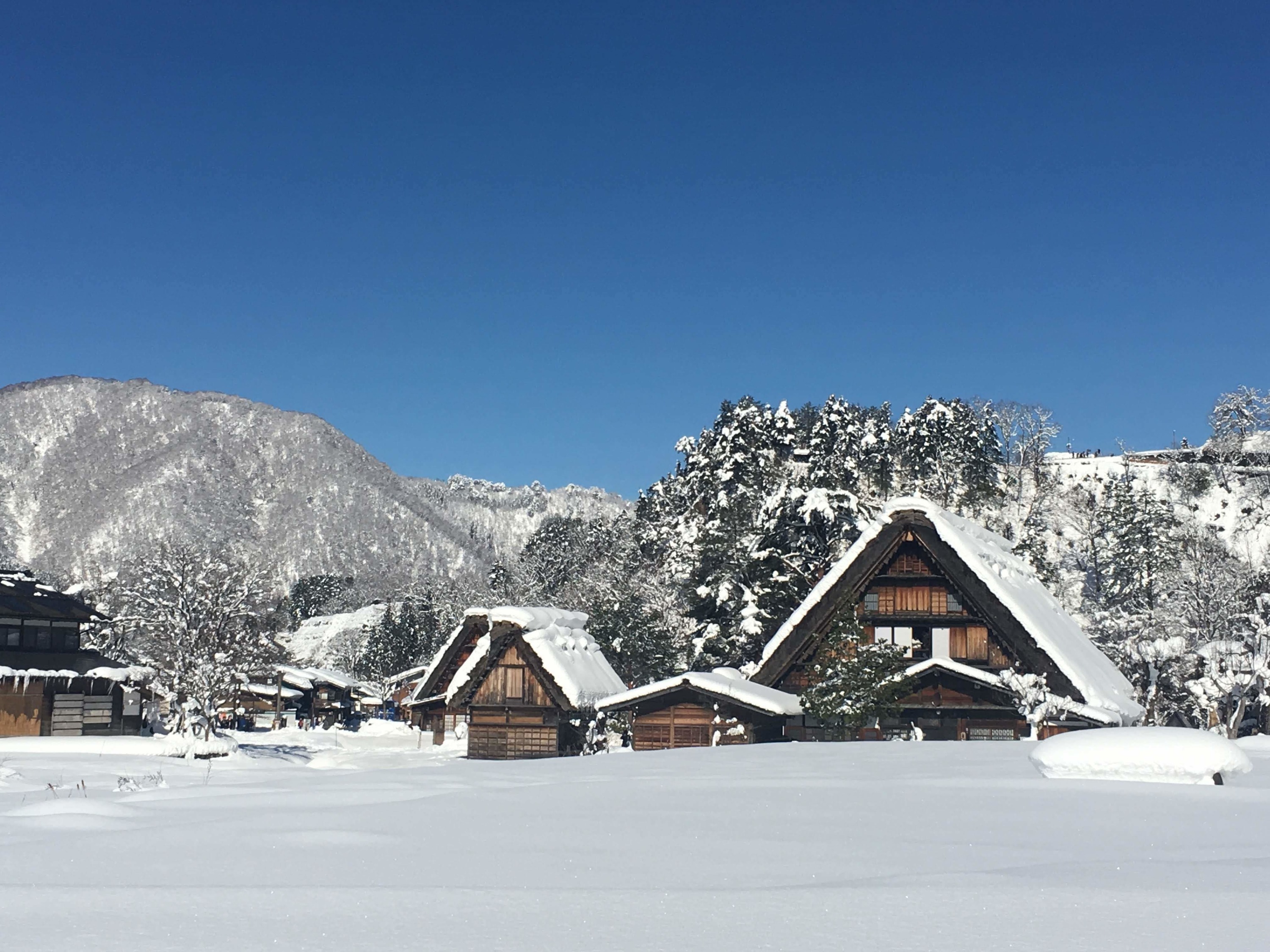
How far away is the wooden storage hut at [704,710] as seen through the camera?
105ft

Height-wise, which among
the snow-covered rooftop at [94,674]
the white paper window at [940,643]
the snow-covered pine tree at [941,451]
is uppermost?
the snow-covered pine tree at [941,451]

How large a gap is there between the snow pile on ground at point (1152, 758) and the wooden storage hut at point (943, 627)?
18.0 meters

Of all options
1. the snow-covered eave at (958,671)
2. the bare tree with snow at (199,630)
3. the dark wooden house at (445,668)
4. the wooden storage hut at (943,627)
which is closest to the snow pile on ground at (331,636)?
the dark wooden house at (445,668)

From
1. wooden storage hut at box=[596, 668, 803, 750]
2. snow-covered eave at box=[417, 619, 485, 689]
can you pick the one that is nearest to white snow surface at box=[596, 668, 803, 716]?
wooden storage hut at box=[596, 668, 803, 750]

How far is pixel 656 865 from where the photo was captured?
26.7 ft

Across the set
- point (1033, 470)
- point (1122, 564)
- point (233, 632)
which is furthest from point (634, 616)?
point (1033, 470)

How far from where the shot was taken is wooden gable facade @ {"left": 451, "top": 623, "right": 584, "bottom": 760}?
45625mm

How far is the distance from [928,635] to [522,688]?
18.4 meters

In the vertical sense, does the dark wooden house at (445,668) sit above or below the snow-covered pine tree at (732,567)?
below

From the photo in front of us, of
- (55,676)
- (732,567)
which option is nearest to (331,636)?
(55,676)

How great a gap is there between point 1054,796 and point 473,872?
6456 millimetres

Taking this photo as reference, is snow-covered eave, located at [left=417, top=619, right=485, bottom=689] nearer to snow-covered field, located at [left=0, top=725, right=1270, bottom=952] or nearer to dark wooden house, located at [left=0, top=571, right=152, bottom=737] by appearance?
dark wooden house, located at [left=0, top=571, right=152, bottom=737]

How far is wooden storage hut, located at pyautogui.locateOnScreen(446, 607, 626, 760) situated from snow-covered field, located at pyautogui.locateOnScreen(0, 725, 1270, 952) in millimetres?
30870

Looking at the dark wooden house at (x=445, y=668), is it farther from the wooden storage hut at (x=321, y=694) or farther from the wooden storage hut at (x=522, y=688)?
the wooden storage hut at (x=321, y=694)
